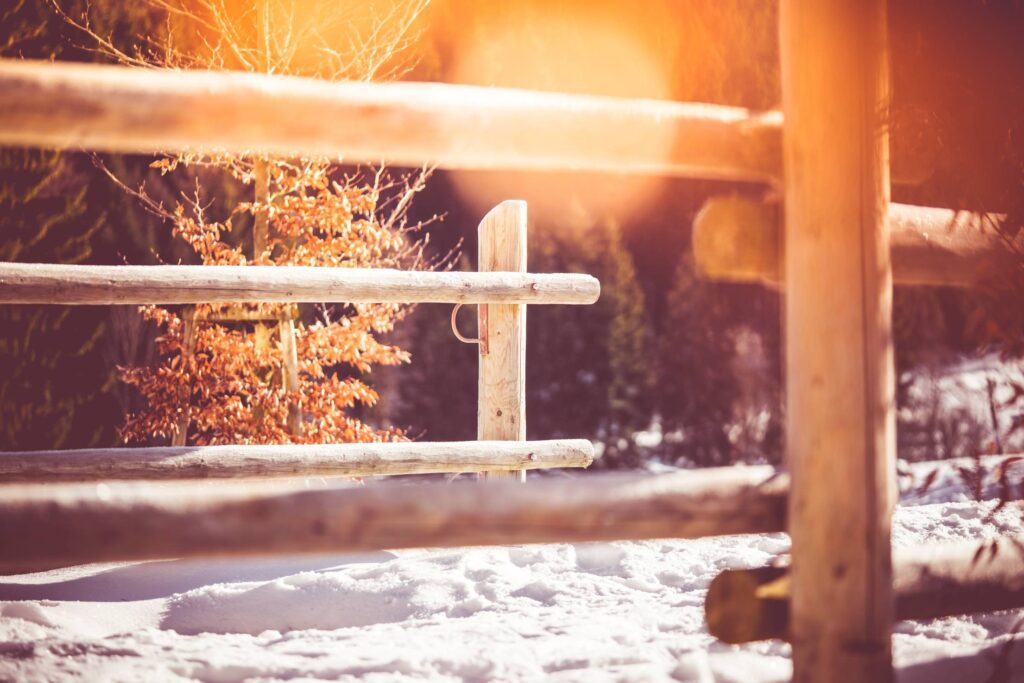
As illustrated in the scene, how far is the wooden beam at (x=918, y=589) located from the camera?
5.95 feet

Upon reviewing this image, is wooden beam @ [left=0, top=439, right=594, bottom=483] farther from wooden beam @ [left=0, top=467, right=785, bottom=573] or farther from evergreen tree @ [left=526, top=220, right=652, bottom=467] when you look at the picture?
evergreen tree @ [left=526, top=220, right=652, bottom=467]

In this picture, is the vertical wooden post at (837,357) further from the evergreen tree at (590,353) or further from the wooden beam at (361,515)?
the evergreen tree at (590,353)

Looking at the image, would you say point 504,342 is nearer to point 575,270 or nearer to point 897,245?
point 897,245

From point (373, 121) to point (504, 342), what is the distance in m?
2.91

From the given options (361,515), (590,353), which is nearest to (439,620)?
(361,515)

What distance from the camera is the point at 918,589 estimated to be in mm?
1898

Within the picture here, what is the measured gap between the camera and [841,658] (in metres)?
1.73

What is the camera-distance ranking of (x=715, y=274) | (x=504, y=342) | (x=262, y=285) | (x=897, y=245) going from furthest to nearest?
(x=504, y=342), (x=262, y=285), (x=897, y=245), (x=715, y=274)

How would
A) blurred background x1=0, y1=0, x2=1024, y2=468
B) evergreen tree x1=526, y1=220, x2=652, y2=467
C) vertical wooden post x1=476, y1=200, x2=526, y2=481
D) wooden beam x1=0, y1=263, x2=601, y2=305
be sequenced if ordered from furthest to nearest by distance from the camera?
evergreen tree x1=526, y1=220, x2=652, y2=467
blurred background x1=0, y1=0, x2=1024, y2=468
vertical wooden post x1=476, y1=200, x2=526, y2=481
wooden beam x1=0, y1=263, x2=601, y2=305

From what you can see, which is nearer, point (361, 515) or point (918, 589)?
point (361, 515)

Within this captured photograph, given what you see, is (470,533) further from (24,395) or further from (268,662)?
(24,395)

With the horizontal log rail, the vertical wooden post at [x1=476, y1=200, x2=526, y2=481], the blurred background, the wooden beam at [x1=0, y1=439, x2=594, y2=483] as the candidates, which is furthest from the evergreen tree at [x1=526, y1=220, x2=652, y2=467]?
the horizontal log rail

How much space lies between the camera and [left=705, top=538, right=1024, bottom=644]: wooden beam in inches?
71.4

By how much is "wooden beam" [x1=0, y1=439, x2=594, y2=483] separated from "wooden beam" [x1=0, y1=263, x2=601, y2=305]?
655 millimetres
